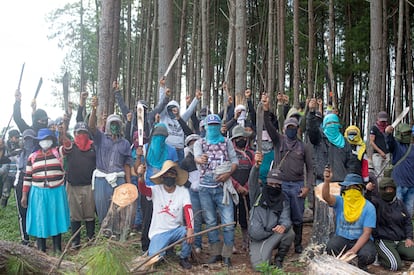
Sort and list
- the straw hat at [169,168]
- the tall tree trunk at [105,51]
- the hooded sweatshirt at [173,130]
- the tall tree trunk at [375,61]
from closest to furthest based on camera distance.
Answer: the straw hat at [169,168] < the hooded sweatshirt at [173,130] < the tall tree trunk at [105,51] < the tall tree trunk at [375,61]

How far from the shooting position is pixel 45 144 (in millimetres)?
6254

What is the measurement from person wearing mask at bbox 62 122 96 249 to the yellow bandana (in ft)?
11.7

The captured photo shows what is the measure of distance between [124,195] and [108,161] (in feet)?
2.23

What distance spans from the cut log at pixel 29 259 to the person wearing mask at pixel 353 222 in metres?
3.14

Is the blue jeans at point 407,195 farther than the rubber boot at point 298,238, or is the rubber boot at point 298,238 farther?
the blue jeans at point 407,195

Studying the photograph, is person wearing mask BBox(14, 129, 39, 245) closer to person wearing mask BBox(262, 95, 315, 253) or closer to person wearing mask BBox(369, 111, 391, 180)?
person wearing mask BBox(262, 95, 315, 253)

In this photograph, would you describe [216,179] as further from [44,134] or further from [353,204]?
[44,134]

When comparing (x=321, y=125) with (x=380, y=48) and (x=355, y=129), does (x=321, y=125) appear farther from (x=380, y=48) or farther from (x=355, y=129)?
(x=380, y=48)

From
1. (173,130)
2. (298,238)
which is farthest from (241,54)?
(298,238)

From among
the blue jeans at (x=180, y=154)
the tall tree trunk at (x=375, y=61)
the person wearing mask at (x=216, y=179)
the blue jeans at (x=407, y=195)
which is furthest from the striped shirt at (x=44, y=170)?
the tall tree trunk at (x=375, y=61)

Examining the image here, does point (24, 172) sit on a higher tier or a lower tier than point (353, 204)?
higher

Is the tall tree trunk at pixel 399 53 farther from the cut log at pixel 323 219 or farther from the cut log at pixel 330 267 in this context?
the cut log at pixel 330 267

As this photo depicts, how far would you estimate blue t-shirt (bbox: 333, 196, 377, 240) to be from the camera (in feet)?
18.2

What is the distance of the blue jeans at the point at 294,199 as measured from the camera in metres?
6.18
